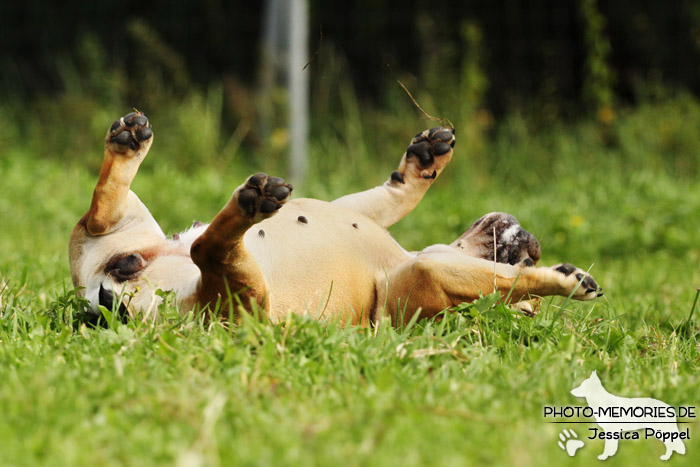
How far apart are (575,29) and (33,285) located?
6487mm

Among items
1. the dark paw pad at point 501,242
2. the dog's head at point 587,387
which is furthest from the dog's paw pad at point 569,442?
the dark paw pad at point 501,242

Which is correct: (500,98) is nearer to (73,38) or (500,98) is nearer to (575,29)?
(575,29)

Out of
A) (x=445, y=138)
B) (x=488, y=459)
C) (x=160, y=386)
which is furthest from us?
(x=445, y=138)

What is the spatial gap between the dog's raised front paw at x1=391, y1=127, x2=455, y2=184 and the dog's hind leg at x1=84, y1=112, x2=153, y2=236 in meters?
1.02

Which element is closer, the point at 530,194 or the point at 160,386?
the point at 160,386

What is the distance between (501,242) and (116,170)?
1.38 metres

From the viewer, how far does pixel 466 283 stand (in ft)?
9.65

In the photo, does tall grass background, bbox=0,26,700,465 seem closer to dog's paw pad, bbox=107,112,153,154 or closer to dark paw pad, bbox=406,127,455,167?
dog's paw pad, bbox=107,112,153,154

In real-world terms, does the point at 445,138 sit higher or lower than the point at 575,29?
lower

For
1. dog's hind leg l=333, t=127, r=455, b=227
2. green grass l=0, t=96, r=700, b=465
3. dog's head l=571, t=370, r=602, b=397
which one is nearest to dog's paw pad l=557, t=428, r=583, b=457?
green grass l=0, t=96, r=700, b=465

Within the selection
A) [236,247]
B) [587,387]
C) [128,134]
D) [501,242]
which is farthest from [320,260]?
[587,387]

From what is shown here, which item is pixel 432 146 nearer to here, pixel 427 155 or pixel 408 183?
pixel 427 155

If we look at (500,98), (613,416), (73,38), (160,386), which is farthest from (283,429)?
(73,38)

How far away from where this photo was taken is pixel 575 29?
8.64 m
